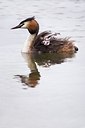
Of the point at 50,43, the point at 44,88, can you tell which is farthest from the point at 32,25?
the point at 44,88

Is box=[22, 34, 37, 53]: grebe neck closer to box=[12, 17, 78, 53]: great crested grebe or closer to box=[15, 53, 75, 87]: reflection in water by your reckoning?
box=[12, 17, 78, 53]: great crested grebe

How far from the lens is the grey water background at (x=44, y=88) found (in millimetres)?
8328

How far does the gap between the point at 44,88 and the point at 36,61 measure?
2743mm

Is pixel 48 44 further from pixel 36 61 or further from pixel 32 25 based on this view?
pixel 36 61

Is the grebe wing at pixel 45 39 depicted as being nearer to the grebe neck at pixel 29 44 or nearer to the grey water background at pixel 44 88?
the grebe neck at pixel 29 44

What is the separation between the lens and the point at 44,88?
9.96 m

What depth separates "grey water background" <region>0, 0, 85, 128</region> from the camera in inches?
328

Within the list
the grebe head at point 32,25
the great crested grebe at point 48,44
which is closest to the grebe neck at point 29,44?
the great crested grebe at point 48,44

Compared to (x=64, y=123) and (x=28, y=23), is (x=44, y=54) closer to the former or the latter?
(x=28, y=23)

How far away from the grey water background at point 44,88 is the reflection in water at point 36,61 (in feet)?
0.32

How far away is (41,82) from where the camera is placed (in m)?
10.5

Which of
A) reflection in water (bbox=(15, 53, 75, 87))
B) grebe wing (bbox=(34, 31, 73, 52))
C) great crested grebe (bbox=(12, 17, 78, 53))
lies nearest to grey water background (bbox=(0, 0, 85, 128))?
reflection in water (bbox=(15, 53, 75, 87))

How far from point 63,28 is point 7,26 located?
1511 millimetres

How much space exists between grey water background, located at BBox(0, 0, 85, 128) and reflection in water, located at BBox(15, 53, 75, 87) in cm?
10
